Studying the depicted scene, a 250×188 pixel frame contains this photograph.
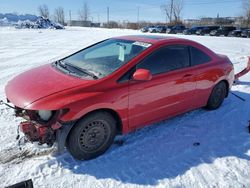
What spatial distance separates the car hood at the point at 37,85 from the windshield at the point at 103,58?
0.80 ft

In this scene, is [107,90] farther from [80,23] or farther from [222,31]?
[80,23]

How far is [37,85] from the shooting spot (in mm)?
3055

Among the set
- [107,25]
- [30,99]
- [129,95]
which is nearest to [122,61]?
[129,95]

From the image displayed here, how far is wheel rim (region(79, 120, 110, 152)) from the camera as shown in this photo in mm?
3035

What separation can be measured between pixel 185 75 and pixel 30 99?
7.99 feet

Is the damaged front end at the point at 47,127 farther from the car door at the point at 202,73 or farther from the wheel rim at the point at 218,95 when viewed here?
the wheel rim at the point at 218,95

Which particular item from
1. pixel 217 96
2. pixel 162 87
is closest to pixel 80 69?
pixel 162 87

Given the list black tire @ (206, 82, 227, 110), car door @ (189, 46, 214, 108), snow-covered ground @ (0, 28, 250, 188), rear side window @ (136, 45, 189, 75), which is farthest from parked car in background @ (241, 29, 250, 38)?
rear side window @ (136, 45, 189, 75)

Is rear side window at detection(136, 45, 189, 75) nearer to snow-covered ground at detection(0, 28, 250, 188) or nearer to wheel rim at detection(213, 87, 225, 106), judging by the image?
snow-covered ground at detection(0, 28, 250, 188)

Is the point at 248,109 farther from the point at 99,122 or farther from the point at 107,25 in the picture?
the point at 107,25

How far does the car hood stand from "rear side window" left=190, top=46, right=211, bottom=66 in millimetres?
2082

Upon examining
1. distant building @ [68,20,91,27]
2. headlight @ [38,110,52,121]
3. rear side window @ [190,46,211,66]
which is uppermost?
rear side window @ [190,46,211,66]

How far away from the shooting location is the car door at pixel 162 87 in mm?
3357

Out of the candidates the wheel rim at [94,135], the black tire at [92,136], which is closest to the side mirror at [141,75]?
the black tire at [92,136]
